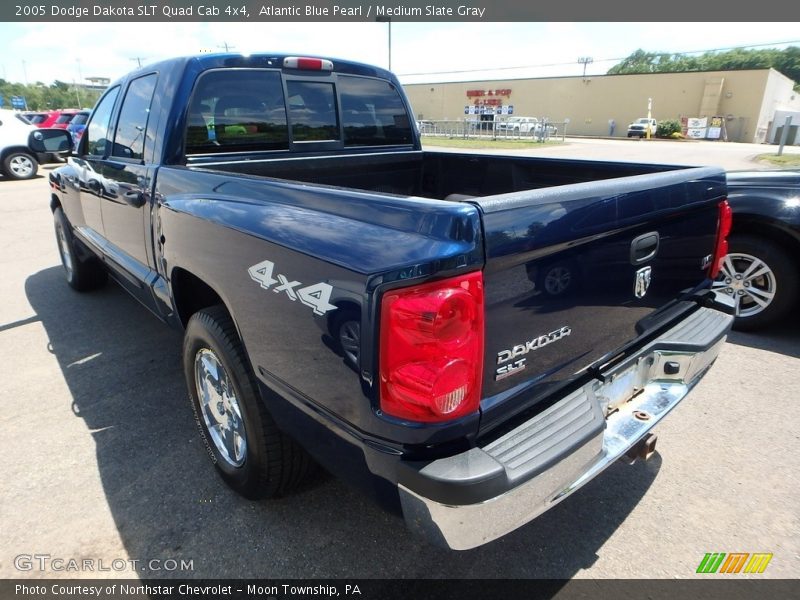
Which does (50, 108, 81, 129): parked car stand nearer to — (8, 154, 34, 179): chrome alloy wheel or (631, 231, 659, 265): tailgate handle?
(8, 154, 34, 179): chrome alloy wheel

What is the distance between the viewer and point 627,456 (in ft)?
7.25

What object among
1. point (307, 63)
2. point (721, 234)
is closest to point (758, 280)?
point (721, 234)

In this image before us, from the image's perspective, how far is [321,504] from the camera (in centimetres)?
242

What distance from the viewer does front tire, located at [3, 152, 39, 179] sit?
571 inches

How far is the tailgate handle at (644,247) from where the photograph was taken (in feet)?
6.28

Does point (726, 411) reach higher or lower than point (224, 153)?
lower

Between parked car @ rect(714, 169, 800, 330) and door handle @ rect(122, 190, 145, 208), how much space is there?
409cm

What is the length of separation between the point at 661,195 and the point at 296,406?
1.61 metres

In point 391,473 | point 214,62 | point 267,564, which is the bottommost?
point 267,564

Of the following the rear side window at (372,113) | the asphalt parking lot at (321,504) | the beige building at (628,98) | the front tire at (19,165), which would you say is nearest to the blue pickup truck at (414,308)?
the asphalt parking lot at (321,504)

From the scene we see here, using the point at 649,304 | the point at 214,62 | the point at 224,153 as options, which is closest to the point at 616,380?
the point at 649,304

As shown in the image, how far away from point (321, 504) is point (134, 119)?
264 cm

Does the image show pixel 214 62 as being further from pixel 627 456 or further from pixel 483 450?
pixel 627 456

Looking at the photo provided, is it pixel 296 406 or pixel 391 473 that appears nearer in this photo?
pixel 391 473
